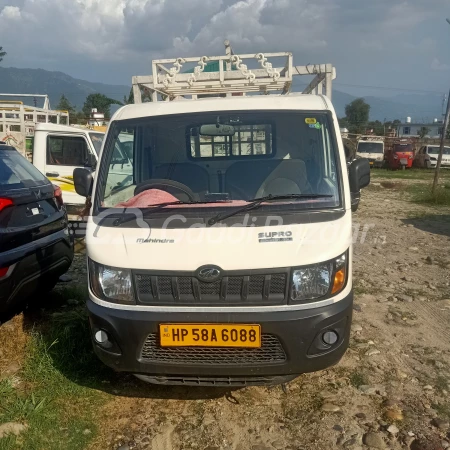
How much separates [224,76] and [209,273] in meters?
3.19

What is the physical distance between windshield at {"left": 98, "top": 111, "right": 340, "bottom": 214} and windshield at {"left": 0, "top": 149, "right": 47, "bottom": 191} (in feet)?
3.78

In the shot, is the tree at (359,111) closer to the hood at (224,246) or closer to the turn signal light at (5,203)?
the turn signal light at (5,203)

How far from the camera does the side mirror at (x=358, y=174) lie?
3676 millimetres

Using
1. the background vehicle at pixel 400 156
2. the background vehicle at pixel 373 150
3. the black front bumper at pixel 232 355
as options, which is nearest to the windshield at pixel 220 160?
the black front bumper at pixel 232 355

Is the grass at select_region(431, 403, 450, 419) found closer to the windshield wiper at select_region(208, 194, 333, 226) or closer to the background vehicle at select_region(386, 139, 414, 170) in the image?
the windshield wiper at select_region(208, 194, 333, 226)

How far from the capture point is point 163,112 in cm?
389

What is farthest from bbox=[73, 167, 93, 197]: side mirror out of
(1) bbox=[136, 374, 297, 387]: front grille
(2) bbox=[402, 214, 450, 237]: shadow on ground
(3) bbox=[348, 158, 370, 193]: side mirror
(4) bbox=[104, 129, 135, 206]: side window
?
(2) bbox=[402, 214, 450, 237]: shadow on ground

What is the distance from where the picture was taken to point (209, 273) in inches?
116

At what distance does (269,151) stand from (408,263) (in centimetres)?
434

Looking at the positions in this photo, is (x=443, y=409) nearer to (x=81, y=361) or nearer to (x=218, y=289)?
(x=218, y=289)

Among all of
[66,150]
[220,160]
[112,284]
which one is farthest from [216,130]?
[66,150]

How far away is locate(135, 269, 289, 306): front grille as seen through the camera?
295 centimetres

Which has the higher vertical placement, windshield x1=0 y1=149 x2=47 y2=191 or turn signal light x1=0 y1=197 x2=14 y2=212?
windshield x1=0 y1=149 x2=47 y2=191

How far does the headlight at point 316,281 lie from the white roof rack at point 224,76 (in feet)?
9.82
